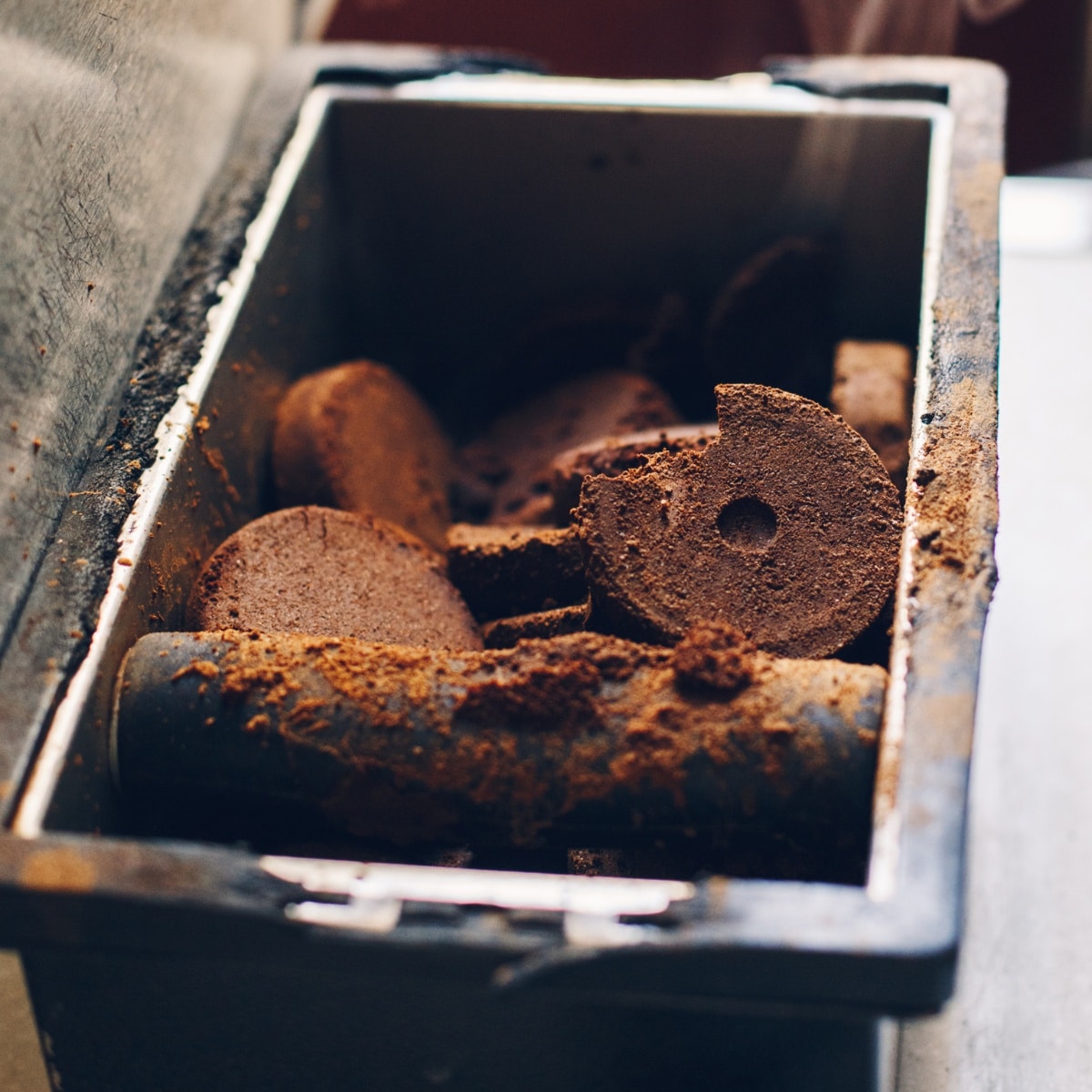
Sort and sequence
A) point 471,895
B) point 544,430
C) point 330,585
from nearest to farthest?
point 471,895
point 330,585
point 544,430

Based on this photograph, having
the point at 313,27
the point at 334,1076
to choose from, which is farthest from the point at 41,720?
the point at 313,27

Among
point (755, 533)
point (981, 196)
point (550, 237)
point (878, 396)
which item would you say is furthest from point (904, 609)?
point (550, 237)

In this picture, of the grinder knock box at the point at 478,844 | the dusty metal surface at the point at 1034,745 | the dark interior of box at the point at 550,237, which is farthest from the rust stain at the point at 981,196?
the dusty metal surface at the point at 1034,745

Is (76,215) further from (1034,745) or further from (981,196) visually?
(1034,745)

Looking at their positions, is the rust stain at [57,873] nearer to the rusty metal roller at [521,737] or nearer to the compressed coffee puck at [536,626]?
the rusty metal roller at [521,737]

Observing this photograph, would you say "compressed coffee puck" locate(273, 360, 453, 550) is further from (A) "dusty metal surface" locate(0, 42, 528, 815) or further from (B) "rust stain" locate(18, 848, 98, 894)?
(B) "rust stain" locate(18, 848, 98, 894)
